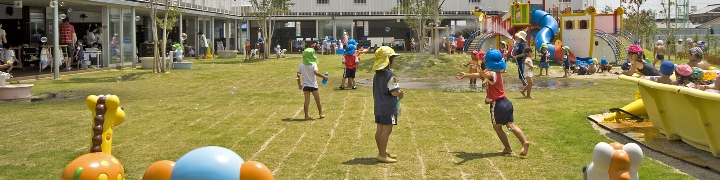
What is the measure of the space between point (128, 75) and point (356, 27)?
32.9 m

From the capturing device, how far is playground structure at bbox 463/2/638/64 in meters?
33.8

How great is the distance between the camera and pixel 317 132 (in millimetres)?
11703

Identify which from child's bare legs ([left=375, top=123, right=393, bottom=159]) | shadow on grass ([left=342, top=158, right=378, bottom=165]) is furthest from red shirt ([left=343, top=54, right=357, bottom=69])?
child's bare legs ([left=375, top=123, right=393, bottom=159])

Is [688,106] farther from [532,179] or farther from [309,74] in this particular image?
[309,74]

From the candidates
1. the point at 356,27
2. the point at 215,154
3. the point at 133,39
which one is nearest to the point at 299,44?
the point at 356,27

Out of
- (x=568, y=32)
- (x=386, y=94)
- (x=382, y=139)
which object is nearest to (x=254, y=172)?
(x=382, y=139)

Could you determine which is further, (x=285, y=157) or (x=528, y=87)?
(x=528, y=87)

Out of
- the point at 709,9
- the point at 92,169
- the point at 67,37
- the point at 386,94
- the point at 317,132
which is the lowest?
the point at 317,132

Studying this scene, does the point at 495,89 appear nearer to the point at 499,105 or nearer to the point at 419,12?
the point at 499,105

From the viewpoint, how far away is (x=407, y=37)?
5678 cm

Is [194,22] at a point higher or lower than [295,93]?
higher

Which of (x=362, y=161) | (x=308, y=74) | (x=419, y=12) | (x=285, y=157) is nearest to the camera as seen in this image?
(x=362, y=161)

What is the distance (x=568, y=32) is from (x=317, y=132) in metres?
25.3

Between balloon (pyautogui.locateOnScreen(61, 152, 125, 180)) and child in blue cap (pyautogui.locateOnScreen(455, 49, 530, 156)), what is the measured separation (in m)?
4.57
